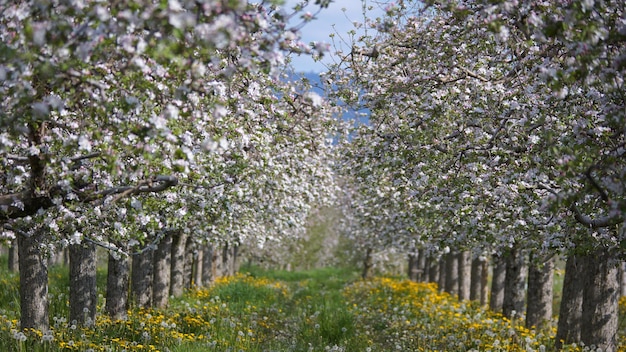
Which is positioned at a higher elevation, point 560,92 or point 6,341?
point 560,92

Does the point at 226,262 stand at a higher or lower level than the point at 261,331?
higher

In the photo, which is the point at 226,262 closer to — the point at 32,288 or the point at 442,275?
the point at 442,275

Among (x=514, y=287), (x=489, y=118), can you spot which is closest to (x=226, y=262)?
(x=514, y=287)

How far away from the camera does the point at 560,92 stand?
5242 mm

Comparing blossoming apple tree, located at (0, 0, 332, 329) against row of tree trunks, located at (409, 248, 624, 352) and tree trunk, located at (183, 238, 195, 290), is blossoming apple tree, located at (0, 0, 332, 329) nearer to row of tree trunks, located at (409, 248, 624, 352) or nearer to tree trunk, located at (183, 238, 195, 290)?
row of tree trunks, located at (409, 248, 624, 352)

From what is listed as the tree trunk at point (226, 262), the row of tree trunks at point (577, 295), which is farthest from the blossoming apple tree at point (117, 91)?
the tree trunk at point (226, 262)

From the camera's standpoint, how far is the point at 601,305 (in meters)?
11.6

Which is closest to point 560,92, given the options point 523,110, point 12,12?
point 523,110

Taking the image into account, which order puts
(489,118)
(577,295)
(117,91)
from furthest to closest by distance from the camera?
(577,295) < (489,118) < (117,91)

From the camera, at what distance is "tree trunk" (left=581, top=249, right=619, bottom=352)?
1153 centimetres

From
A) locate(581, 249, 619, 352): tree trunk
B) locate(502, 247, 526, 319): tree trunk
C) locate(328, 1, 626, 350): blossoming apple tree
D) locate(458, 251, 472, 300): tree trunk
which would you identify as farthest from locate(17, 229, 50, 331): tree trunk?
locate(458, 251, 472, 300): tree trunk

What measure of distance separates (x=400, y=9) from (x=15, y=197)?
226 inches

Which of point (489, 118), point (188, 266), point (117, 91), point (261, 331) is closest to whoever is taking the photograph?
point (117, 91)

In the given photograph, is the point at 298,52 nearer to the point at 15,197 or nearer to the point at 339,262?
the point at 15,197
